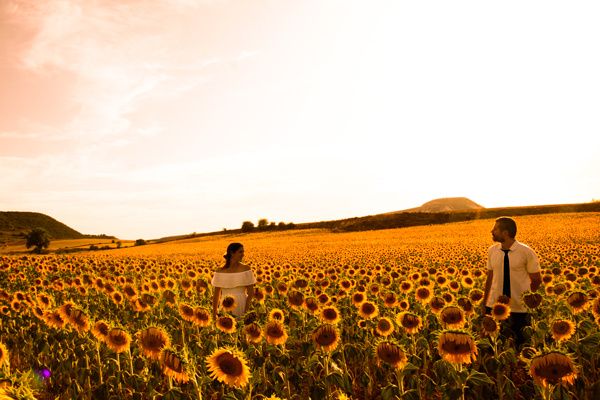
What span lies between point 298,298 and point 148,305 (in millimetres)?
3254

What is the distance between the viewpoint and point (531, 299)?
24.7 feet

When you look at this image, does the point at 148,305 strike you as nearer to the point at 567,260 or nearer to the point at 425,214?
the point at 567,260

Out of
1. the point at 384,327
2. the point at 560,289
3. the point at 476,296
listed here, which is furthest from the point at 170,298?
the point at 560,289

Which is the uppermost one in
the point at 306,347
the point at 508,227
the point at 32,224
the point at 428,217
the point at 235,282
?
the point at 32,224

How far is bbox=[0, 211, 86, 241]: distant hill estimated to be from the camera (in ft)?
509

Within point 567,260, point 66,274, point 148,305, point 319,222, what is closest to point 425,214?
point 319,222

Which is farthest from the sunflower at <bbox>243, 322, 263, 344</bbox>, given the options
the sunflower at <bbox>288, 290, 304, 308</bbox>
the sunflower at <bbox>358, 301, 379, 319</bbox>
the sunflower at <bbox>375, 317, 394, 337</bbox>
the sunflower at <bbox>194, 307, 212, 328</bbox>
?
the sunflower at <bbox>358, 301, 379, 319</bbox>

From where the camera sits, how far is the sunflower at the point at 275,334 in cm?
678

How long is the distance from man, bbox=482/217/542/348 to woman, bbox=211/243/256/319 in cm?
401

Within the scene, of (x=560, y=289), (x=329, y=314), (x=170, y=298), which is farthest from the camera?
(x=170, y=298)

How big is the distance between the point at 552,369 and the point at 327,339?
8.23 feet

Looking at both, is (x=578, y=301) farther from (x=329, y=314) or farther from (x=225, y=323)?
(x=225, y=323)

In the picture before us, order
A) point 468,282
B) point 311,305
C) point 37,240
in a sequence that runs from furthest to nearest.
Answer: point 37,240 < point 468,282 < point 311,305

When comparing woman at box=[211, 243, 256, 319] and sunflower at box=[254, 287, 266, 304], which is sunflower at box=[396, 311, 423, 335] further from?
sunflower at box=[254, 287, 266, 304]
